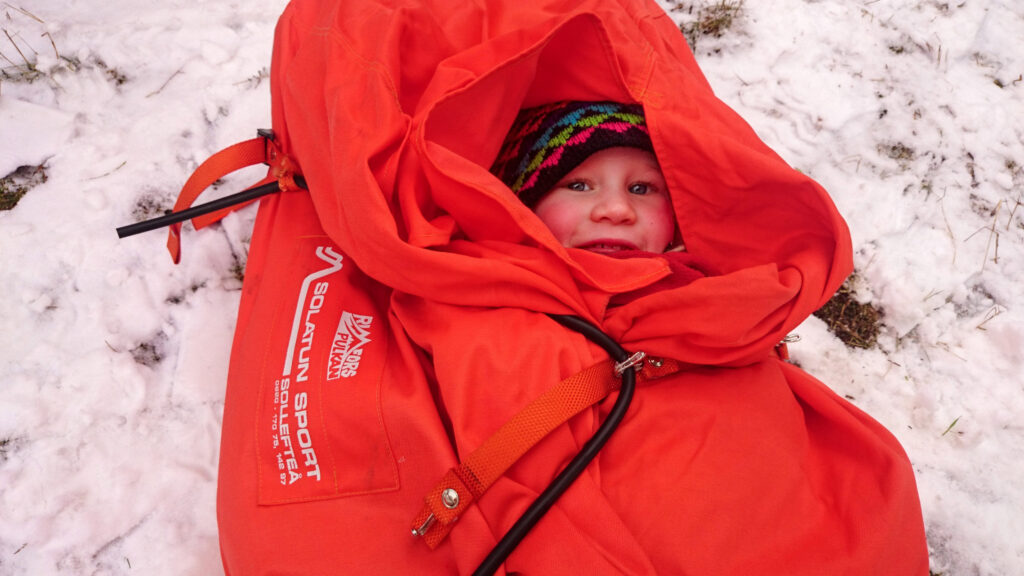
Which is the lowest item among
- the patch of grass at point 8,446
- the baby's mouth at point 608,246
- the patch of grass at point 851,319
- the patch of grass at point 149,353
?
the patch of grass at point 851,319

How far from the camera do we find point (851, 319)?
2057mm

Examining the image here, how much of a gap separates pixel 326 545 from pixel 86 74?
1775mm

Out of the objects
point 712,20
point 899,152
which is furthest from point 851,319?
point 712,20

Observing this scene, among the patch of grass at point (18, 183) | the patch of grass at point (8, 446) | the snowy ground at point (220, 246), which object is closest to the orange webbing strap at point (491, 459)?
the snowy ground at point (220, 246)

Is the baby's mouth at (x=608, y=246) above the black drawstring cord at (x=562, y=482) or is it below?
above

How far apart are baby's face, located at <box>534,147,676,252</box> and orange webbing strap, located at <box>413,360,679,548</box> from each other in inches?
18.5

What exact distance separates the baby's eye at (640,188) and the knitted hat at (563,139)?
87 mm

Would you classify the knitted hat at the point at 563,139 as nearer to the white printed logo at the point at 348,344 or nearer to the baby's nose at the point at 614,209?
the baby's nose at the point at 614,209

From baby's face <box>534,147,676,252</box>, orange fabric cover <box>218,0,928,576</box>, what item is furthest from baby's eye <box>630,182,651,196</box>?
orange fabric cover <box>218,0,928,576</box>

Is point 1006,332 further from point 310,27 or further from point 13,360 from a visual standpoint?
point 13,360

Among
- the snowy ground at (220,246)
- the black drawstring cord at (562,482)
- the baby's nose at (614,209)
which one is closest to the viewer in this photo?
the black drawstring cord at (562,482)

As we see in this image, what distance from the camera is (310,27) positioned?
5.33 ft

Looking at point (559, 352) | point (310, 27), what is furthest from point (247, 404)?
point (310, 27)

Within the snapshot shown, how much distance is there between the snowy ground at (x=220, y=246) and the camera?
169cm
